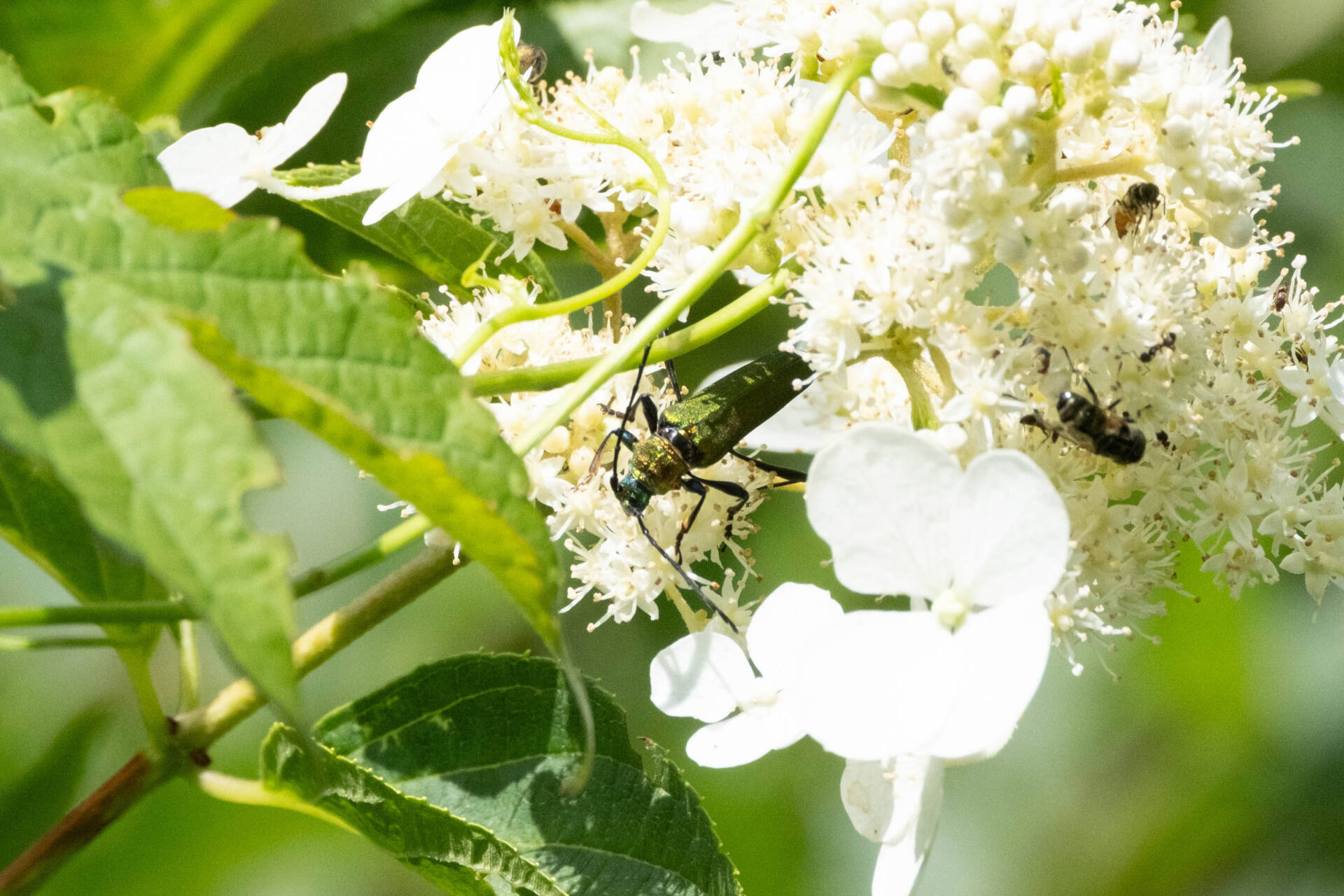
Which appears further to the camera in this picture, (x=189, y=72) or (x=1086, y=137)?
(x=189, y=72)

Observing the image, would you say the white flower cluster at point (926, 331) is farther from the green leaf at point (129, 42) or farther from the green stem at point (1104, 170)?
the green leaf at point (129, 42)

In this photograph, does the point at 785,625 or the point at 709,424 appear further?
the point at 709,424

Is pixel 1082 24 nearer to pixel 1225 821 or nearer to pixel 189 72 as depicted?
pixel 189 72

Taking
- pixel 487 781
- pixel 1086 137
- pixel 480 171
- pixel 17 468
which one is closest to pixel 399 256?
pixel 480 171

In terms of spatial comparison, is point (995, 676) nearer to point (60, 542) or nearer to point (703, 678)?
point (703, 678)

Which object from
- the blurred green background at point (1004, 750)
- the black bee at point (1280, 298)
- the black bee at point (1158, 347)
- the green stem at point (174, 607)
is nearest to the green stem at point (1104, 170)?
the black bee at point (1158, 347)

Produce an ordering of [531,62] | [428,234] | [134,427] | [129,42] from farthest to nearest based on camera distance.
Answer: [129,42]
[531,62]
[428,234]
[134,427]

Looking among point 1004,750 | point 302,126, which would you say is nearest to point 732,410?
point 302,126
